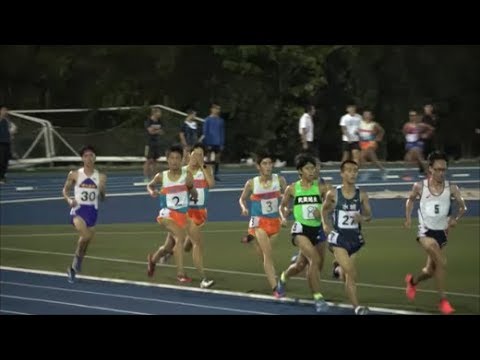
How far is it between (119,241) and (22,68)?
11487 mm

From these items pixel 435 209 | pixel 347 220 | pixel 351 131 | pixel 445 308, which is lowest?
pixel 445 308

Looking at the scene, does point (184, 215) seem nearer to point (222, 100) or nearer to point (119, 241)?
point (119, 241)

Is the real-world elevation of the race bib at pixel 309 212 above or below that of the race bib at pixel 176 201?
below

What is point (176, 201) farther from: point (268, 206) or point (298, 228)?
point (298, 228)

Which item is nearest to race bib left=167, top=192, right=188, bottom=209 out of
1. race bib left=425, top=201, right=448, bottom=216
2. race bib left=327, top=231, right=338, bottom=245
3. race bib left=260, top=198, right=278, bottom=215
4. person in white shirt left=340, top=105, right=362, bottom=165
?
race bib left=260, top=198, right=278, bottom=215

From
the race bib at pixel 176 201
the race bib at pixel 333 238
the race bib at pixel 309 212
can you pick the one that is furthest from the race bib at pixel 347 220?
the race bib at pixel 176 201

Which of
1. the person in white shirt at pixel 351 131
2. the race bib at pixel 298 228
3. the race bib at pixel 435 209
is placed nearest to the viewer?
the race bib at pixel 435 209

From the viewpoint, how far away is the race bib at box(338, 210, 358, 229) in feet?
31.2

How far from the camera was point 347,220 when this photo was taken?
952 cm

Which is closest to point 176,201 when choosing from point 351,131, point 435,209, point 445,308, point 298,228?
point 298,228

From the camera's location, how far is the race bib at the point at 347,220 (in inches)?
374

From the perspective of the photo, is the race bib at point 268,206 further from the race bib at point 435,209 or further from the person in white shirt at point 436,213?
the race bib at point 435,209

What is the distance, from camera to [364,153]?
20.8 metres
